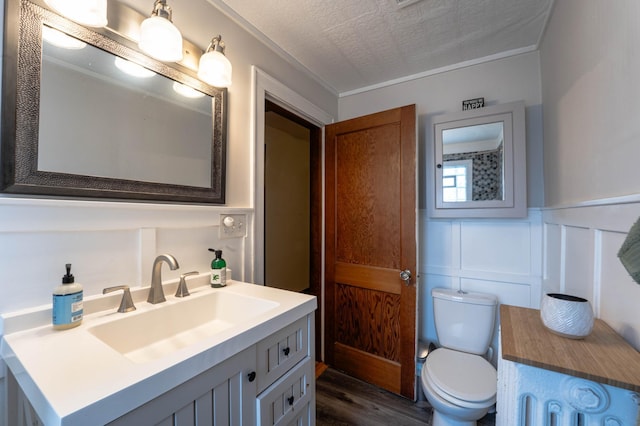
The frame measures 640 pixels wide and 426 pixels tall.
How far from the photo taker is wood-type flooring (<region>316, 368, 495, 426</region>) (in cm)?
156

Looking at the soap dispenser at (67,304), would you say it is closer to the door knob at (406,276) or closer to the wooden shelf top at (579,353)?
the wooden shelf top at (579,353)

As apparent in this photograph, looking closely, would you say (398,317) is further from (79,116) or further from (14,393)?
(79,116)

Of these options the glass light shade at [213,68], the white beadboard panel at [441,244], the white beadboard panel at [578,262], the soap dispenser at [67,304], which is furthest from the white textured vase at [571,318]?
the glass light shade at [213,68]

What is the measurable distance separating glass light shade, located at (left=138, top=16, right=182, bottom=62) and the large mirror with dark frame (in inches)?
3.2

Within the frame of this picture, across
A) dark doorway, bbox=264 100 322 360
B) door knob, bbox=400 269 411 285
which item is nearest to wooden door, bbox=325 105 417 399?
door knob, bbox=400 269 411 285

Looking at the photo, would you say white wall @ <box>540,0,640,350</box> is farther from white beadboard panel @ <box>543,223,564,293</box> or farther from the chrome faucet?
the chrome faucet

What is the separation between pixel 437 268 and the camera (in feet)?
6.39

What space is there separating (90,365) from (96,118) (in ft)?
2.57

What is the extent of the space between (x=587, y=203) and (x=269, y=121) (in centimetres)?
284

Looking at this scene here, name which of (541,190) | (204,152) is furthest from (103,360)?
(541,190)

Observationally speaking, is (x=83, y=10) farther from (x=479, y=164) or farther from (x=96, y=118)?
(x=479, y=164)

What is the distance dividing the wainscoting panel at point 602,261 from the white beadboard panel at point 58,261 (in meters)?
1.54

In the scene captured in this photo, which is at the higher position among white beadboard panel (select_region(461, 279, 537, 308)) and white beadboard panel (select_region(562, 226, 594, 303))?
white beadboard panel (select_region(562, 226, 594, 303))

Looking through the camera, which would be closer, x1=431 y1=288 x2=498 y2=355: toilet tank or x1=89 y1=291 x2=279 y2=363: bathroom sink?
x1=89 y1=291 x2=279 y2=363: bathroom sink
